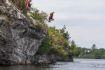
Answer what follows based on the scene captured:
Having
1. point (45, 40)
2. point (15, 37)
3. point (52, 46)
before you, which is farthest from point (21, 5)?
point (52, 46)

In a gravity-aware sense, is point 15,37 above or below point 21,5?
below

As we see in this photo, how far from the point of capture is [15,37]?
93.1 meters

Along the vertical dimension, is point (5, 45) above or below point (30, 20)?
below

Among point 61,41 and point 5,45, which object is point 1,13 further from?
point 61,41

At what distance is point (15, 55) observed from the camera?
96375 mm

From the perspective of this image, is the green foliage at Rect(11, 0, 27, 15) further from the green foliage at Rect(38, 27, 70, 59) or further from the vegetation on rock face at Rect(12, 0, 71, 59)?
the green foliage at Rect(38, 27, 70, 59)

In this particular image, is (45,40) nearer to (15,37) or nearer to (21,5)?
(21,5)

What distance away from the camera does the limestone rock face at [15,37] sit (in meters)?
89.9

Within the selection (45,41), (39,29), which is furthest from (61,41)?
(39,29)

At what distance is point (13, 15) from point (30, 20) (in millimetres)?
9628

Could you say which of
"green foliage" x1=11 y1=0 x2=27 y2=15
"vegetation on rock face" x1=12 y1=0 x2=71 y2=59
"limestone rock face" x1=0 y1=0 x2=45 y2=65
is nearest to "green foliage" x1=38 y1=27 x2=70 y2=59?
"vegetation on rock face" x1=12 y1=0 x2=71 y2=59

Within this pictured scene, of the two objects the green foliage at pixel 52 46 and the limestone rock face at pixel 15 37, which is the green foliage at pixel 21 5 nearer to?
the limestone rock face at pixel 15 37

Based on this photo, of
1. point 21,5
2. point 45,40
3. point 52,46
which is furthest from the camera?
point 52,46

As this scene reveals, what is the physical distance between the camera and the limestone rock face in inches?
3538
